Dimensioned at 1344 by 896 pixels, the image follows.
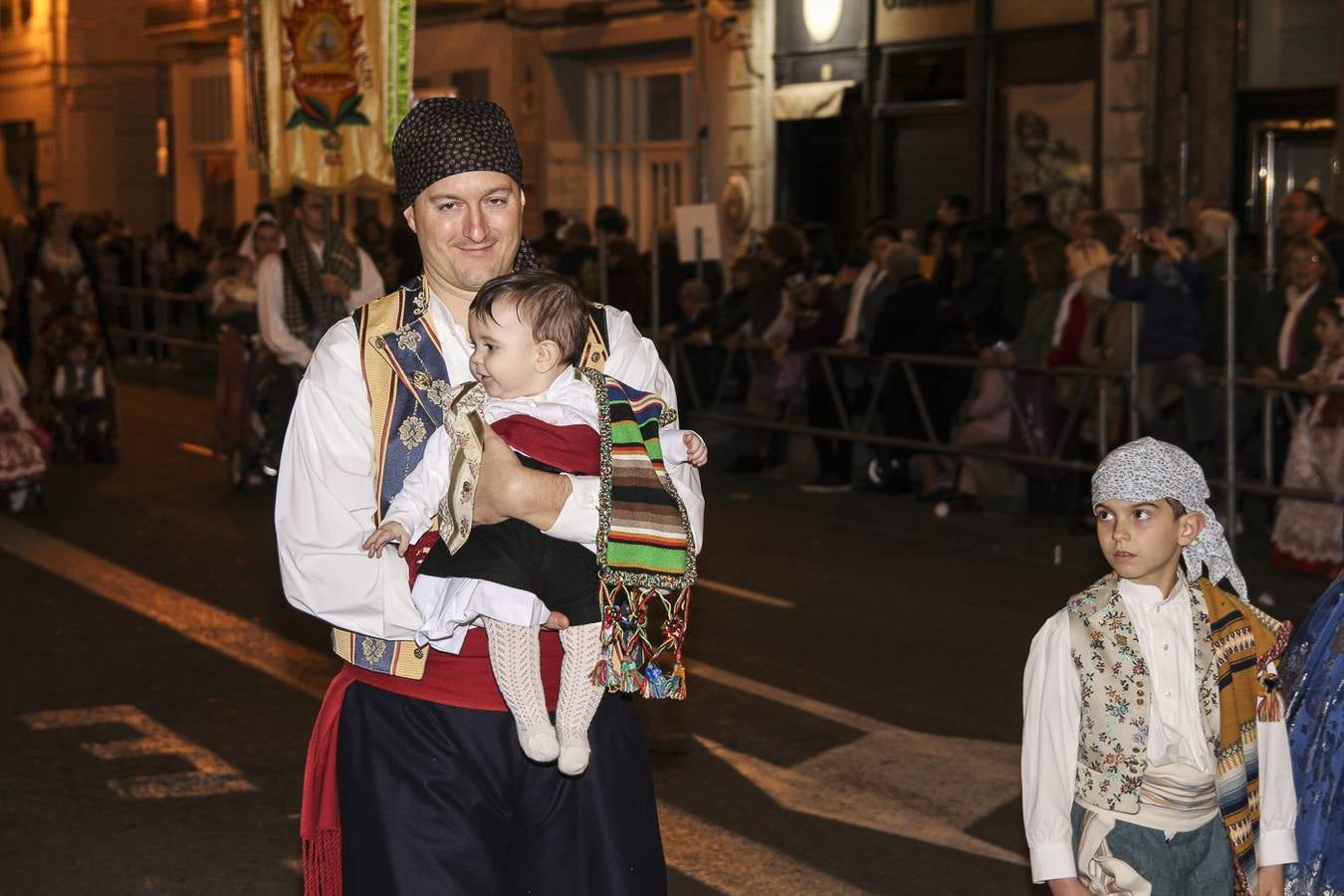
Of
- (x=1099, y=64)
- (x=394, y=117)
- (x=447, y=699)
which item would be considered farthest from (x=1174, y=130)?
(x=447, y=699)

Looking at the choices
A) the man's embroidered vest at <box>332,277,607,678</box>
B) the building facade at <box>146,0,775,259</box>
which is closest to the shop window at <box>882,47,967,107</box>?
the building facade at <box>146,0,775,259</box>

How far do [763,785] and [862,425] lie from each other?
7.35 m

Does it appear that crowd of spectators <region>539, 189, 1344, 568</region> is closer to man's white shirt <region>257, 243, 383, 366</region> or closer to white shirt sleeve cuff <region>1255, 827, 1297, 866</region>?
man's white shirt <region>257, 243, 383, 366</region>

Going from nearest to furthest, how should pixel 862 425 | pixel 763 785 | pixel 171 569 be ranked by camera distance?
1. pixel 763 785
2. pixel 171 569
3. pixel 862 425

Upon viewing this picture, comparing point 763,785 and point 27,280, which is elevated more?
point 27,280

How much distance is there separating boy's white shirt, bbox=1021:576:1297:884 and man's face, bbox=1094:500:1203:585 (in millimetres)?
78

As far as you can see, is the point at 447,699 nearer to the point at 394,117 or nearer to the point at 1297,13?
the point at 394,117

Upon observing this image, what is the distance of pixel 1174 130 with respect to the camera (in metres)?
16.8

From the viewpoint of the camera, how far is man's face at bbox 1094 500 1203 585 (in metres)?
3.85

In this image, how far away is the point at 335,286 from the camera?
40.0 ft

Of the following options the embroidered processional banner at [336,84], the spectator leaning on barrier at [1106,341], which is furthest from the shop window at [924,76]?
the embroidered processional banner at [336,84]

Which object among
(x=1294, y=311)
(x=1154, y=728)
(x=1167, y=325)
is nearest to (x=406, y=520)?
(x=1154, y=728)

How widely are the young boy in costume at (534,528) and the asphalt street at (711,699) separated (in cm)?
267

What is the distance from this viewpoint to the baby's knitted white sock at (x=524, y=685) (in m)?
3.36
